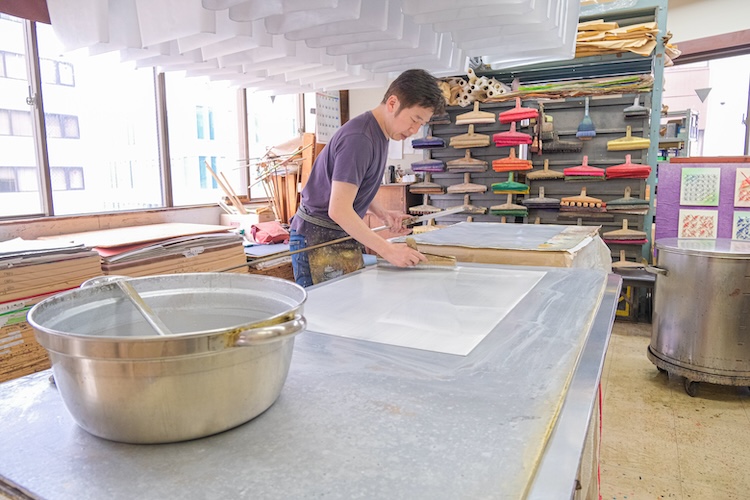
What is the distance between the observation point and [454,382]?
79 cm

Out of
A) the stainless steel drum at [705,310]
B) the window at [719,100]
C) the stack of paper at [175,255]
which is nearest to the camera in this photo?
the stainless steel drum at [705,310]

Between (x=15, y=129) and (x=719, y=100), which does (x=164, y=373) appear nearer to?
(x=15, y=129)

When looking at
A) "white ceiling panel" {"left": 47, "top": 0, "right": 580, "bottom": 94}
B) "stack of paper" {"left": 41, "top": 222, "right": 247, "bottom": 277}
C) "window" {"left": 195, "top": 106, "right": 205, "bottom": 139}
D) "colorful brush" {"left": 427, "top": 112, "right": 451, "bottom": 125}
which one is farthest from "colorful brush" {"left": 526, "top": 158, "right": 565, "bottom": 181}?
"window" {"left": 195, "top": 106, "right": 205, "bottom": 139}

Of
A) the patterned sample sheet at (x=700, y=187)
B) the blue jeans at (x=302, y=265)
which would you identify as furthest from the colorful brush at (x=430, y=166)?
the blue jeans at (x=302, y=265)

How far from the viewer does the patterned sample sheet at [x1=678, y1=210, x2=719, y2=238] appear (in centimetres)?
367

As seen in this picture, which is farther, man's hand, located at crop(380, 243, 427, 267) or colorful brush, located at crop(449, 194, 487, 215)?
colorful brush, located at crop(449, 194, 487, 215)

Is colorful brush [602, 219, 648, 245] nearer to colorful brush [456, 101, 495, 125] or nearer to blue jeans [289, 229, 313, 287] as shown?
colorful brush [456, 101, 495, 125]

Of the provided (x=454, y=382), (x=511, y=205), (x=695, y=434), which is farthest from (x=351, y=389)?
(x=511, y=205)

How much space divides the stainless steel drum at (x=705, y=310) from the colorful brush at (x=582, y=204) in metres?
1.13

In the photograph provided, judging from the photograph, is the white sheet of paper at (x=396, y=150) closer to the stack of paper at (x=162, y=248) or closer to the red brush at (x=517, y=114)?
the red brush at (x=517, y=114)

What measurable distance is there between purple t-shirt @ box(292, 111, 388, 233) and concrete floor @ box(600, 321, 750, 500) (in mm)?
1548

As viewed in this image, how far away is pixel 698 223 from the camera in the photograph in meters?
3.71

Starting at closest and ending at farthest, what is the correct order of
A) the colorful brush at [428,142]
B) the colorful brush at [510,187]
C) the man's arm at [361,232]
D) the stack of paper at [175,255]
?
1. the man's arm at [361,232]
2. the stack of paper at [175,255]
3. the colorful brush at [510,187]
4. the colorful brush at [428,142]

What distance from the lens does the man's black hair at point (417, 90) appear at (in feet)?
5.82
